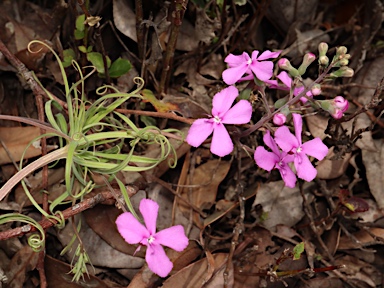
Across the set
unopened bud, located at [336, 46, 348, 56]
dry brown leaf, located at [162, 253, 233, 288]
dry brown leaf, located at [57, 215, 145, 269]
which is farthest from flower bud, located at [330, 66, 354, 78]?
dry brown leaf, located at [57, 215, 145, 269]

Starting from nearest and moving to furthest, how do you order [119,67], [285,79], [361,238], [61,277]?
[285,79], [61,277], [119,67], [361,238]

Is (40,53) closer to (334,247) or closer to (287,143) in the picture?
(287,143)

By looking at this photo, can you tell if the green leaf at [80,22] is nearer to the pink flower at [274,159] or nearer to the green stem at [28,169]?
the green stem at [28,169]

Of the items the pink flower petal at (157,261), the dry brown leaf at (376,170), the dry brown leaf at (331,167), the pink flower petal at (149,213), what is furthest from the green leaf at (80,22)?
the dry brown leaf at (376,170)

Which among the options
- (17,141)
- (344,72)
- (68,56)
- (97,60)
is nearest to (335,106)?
(344,72)

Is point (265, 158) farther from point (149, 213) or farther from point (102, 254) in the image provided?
point (102, 254)

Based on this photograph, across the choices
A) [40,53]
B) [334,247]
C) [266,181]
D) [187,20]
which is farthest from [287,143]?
[40,53]

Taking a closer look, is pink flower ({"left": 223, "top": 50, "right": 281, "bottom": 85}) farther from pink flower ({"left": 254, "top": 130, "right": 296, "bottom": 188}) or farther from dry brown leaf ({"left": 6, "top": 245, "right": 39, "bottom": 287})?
dry brown leaf ({"left": 6, "top": 245, "right": 39, "bottom": 287})

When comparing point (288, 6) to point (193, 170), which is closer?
point (193, 170)

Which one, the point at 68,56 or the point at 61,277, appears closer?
the point at 61,277
